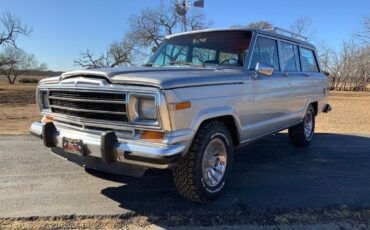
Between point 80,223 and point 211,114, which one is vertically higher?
point 211,114

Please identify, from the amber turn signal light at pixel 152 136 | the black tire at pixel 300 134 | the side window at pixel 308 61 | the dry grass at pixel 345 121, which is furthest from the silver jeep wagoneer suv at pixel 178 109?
the dry grass at pixel 345 121

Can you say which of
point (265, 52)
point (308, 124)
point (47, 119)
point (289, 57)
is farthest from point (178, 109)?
point (308, 124)

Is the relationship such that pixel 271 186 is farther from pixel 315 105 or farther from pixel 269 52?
pixel 315 105

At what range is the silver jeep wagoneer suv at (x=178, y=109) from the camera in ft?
11.7

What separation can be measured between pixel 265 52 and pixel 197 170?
8.01 feet

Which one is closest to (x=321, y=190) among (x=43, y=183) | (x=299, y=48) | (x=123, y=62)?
(x=299, y=48)

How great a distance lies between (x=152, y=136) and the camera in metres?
3.62

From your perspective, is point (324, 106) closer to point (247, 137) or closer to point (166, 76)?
point (247, 137)

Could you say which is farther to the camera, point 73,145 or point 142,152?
point 73,145

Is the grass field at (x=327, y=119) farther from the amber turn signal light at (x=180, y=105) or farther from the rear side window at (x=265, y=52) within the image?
the amber turn signal light at (x=180, y=105)

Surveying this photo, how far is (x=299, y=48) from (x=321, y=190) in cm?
309

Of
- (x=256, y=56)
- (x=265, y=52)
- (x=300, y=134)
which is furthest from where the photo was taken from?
(x=300, y=134)

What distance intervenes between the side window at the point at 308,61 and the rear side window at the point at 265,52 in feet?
4.53

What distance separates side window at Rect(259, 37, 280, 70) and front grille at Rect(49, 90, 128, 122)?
2.53m
